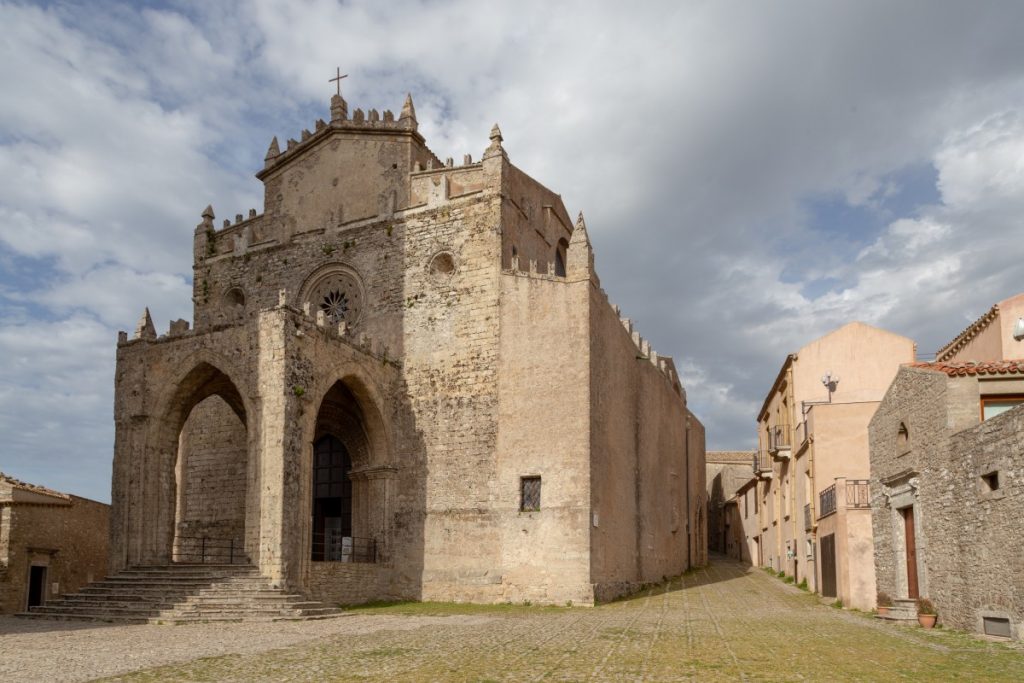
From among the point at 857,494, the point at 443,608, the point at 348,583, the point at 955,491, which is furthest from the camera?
the point at 348,583

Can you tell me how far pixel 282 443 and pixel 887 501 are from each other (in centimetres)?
1231

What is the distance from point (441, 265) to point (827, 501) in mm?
11379

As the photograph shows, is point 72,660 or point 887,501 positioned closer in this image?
point 72,660

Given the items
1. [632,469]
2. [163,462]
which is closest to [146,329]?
[163,462]

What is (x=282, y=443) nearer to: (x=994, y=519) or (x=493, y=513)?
(x=493, y=513)

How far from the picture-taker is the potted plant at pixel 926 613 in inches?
587

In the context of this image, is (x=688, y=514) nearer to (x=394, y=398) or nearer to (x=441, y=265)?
(x=394, y=398)

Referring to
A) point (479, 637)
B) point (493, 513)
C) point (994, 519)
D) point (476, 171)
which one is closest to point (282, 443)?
point (493, 513)

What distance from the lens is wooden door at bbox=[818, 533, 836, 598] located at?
20.5m

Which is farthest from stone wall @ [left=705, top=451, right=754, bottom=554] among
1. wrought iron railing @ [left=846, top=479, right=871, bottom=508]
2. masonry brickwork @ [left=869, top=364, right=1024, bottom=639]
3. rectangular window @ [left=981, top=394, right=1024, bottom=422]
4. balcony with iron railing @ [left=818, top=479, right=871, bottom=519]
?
rectangular window @ [left=981, top=394, right=1024, bottom=422]

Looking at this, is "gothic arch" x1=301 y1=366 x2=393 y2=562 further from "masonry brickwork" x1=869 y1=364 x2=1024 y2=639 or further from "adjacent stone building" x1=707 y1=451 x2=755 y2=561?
"adjacent stone building" x1=707 y1=451 x2=755 y2=561

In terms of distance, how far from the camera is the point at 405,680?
8.88 meters

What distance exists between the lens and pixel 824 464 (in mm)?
22375

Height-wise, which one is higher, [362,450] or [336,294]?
[336,294]
